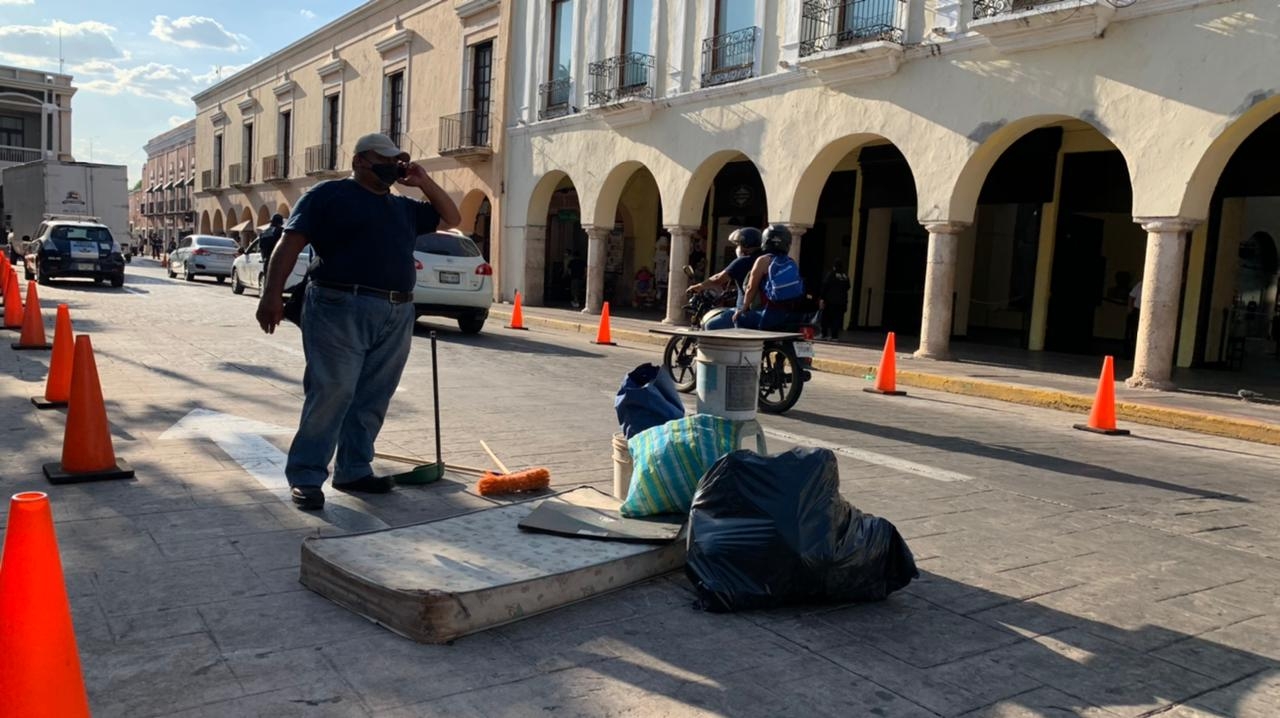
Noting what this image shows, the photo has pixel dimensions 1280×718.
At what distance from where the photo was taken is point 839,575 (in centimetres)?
361

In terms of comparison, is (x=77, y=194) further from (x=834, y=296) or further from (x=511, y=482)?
(x=511, y=482)

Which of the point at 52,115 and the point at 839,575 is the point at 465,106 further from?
the point at 52,115

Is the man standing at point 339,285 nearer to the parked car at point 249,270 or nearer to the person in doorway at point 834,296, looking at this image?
the person in doorway at point 834,296

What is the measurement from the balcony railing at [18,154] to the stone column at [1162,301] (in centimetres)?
6718

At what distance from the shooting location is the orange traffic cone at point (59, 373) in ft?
23.5

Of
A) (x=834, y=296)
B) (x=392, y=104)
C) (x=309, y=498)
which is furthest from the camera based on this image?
(x=392, y=104)

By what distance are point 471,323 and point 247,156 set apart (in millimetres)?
33270

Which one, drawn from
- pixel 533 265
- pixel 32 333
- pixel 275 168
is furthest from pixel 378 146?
pixel 275 168

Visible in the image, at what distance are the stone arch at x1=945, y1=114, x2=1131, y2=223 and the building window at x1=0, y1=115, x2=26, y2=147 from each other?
67.8 m

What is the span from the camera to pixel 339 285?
4.77 metres

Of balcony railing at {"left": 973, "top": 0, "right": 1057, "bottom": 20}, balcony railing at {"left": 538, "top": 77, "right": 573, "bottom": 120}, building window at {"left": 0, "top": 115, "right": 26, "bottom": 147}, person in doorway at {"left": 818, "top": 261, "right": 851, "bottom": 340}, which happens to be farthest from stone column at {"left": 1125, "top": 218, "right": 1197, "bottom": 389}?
building window at {"left": 0, "top": 115, "right": 26, "bottom": 147}

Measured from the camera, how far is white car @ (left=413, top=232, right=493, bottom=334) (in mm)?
14758

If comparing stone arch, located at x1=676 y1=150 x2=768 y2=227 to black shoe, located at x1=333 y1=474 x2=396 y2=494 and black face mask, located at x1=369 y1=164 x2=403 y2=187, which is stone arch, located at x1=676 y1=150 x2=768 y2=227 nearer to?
black face mask, located at x1=369 y1=164 x2=403 y2=187

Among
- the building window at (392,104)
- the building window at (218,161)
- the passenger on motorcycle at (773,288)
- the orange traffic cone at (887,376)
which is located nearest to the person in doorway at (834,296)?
the orange traffic cone at (887,376)
